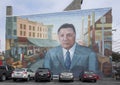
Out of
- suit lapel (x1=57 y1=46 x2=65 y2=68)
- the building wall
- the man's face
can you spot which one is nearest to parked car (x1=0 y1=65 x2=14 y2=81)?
suit lapel (x1=57 y1=46 x2=65 y2=68)

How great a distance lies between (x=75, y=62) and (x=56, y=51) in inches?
159

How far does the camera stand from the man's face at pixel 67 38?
50750 mm

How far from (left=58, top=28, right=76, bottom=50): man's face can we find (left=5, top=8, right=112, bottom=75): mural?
803mm

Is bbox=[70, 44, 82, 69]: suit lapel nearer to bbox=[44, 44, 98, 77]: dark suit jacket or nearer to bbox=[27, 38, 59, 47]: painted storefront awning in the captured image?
bbox=[44, 44, 98, 77]: dark suit jacket

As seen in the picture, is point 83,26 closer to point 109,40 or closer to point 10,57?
point 109,40

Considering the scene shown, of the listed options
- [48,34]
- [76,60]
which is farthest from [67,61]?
[48,34]

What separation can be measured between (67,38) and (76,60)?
12.6ft

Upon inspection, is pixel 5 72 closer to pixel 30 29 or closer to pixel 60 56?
pixel 60 56

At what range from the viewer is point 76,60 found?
49.8m

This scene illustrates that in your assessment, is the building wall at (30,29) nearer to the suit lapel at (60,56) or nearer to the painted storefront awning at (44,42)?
the painted storefront awning at (44,42)

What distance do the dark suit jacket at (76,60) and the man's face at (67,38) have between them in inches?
40.0

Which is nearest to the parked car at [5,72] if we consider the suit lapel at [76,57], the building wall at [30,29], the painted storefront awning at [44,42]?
the suit lapel at [76,57]

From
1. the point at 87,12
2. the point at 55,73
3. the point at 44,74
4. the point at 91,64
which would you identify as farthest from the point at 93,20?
the point at 44,74

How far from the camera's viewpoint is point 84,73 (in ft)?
131
